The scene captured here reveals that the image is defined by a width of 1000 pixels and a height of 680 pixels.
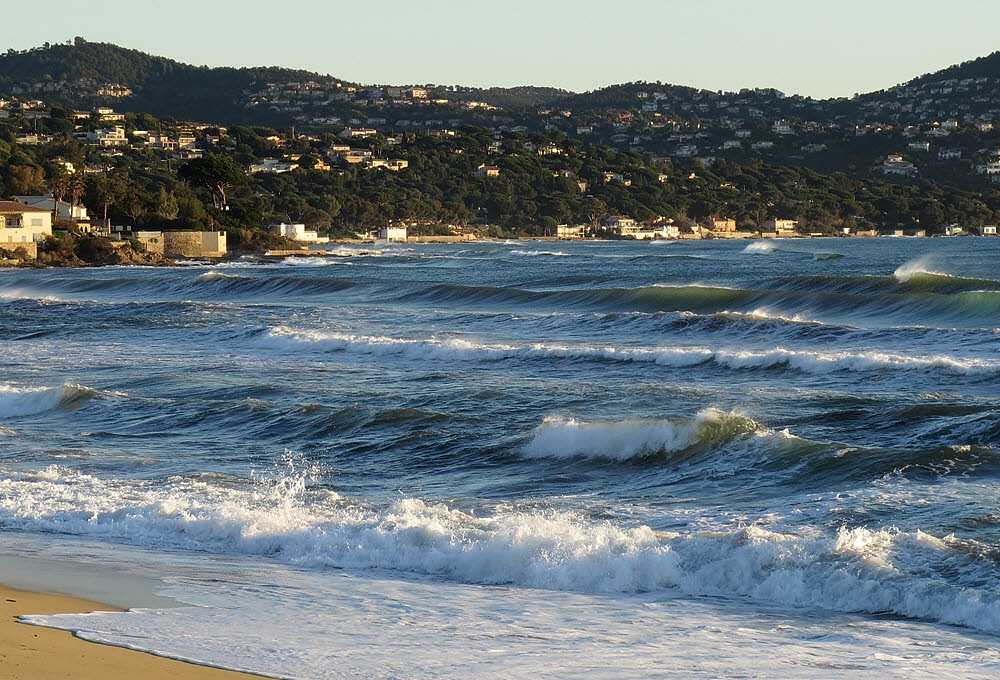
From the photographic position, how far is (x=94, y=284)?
57.3 m

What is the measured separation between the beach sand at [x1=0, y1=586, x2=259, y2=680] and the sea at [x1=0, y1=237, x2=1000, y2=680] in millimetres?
213

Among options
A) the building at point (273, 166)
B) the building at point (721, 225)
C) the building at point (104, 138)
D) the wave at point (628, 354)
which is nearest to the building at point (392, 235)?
the building at point (273, 166)

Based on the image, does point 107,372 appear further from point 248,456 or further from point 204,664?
point 204,664

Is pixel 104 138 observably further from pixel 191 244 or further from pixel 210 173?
pixel 191 244

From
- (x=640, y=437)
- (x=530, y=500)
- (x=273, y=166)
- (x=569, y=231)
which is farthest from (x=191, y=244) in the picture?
(x=273, y=166)

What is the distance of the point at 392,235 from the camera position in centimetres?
15700

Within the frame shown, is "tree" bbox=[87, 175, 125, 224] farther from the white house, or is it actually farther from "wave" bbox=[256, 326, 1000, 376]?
"wave" bbox=[256, 326, 1000, 376]

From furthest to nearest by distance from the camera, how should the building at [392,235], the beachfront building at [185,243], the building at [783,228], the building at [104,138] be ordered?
1. the building at [104,138]
2. the building at [783,228]
3. the building at [392,235]
4. the beachfront building at [185,243]

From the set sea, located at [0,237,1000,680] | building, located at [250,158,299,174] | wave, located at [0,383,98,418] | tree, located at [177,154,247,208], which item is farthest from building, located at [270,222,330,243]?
wave, located at [0,383,98,418]

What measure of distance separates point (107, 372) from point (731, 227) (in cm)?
17188

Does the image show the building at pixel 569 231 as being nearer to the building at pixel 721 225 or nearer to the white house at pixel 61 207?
the building at pixel 721 225

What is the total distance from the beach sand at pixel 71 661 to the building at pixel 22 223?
7620cm

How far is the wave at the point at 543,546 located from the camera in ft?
30.9

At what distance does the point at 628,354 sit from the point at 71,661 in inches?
733
